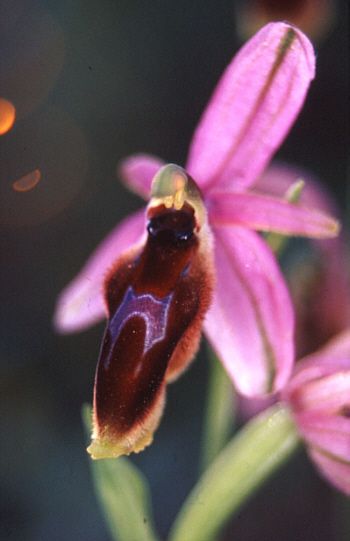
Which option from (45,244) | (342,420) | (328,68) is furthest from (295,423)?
(328,68)

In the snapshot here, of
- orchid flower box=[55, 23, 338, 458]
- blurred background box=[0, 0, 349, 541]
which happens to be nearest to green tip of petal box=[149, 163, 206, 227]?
orchid flower box=[55, 23, 338, 458]

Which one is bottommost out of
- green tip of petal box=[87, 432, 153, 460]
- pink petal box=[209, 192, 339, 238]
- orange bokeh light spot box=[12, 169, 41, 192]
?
green tip of petal box=[87, 432, 153, 460]

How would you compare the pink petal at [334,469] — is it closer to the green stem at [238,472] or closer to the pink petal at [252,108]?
the green stem at [238,472]

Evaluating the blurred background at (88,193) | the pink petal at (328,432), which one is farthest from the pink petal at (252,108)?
the blurred background at (88,193)

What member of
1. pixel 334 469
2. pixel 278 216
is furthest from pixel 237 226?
pixel 334 469

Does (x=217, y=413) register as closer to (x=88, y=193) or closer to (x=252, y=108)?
(x=252, y=108)

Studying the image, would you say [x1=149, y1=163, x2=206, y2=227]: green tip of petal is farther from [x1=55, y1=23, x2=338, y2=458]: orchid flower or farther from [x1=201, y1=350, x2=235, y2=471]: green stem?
[x1=201, y1=350, x2=235, y2=471]: green stem
